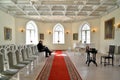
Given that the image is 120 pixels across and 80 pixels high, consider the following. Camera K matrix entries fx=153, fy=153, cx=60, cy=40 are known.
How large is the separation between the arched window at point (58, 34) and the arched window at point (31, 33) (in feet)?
8.75

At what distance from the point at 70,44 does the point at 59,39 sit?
1.63m

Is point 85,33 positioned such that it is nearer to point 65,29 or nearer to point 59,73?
point 65,29

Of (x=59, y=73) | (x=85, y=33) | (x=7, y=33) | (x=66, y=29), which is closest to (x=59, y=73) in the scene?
(x=59, y=73)

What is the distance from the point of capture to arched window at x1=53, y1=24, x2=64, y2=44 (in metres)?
20.5

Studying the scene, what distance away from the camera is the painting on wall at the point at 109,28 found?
12.1m

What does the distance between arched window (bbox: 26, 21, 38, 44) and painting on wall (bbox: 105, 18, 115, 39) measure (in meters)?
8.93

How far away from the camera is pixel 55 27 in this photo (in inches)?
803

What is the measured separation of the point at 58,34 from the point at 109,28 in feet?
29.2

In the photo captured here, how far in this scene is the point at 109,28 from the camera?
507 inches

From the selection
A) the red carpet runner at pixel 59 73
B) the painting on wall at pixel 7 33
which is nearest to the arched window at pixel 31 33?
the painting on wall at pixel 7 33

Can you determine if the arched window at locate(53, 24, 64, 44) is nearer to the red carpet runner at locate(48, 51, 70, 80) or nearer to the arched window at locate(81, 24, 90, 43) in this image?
the arched window at locate(81, 24, 90, 43)

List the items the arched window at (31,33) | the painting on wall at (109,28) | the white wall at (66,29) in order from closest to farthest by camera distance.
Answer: the white wall at (66,29), the painting on wall at (109,28), the arched window at (31,33)

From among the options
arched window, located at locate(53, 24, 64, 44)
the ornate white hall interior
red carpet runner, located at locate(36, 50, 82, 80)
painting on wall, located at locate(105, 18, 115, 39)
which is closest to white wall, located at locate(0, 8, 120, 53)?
the ornate white hall interior

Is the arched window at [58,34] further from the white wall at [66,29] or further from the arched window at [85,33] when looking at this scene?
the arched window at [85,33]
